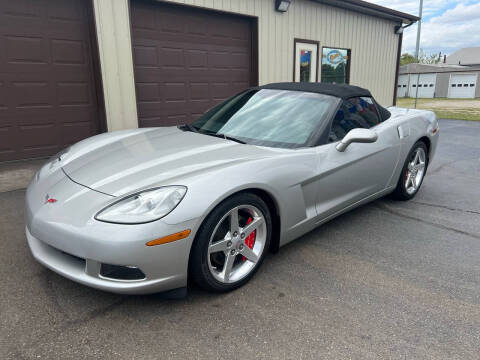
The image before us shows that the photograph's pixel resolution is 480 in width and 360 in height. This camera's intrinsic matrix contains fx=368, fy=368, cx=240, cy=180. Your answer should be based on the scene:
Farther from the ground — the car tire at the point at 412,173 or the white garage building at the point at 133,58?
the white garage building at the point at 133,58

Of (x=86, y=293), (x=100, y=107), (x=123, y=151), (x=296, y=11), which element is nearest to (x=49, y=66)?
(x=100, y=107)

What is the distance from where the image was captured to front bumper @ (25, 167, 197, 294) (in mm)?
1945

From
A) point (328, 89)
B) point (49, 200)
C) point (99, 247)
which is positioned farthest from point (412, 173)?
point (49, 200)

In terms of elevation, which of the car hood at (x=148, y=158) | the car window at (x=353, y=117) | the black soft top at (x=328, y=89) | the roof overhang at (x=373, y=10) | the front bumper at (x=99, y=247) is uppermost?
the roof overhang at (x=373, y=10)

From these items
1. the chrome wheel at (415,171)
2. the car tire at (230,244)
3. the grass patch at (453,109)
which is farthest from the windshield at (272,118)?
the grass patch at (453,109)

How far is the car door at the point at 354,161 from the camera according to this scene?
2975 millimetres

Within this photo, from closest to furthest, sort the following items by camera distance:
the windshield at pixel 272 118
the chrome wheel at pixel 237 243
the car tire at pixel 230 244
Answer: the car tire at pixel 230 244 → the chrome wheel at pixel 237 243 → the windshield at pixel 272 118

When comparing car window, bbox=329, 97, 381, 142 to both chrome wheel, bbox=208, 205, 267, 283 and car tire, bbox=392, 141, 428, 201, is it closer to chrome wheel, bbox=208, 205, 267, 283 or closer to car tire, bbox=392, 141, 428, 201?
car tire, bbox=392, 141, 428, 201

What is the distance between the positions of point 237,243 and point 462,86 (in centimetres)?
4189

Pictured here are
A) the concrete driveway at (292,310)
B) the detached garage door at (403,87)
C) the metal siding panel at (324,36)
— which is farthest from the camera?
the detached garage door at (403,87)

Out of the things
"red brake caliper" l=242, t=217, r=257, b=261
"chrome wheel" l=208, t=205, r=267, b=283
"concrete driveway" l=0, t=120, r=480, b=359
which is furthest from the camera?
"red brake caliper" l=242, t=217, r=257, b=261

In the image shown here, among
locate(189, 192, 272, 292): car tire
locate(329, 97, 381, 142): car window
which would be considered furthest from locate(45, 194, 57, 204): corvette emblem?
locate(329, 97, 381, 142): car window

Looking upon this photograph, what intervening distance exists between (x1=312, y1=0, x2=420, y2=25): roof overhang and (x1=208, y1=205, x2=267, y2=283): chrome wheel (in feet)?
28.1

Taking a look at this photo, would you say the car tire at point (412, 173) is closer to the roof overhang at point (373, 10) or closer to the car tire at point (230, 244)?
the car tire at point (230, 244)
